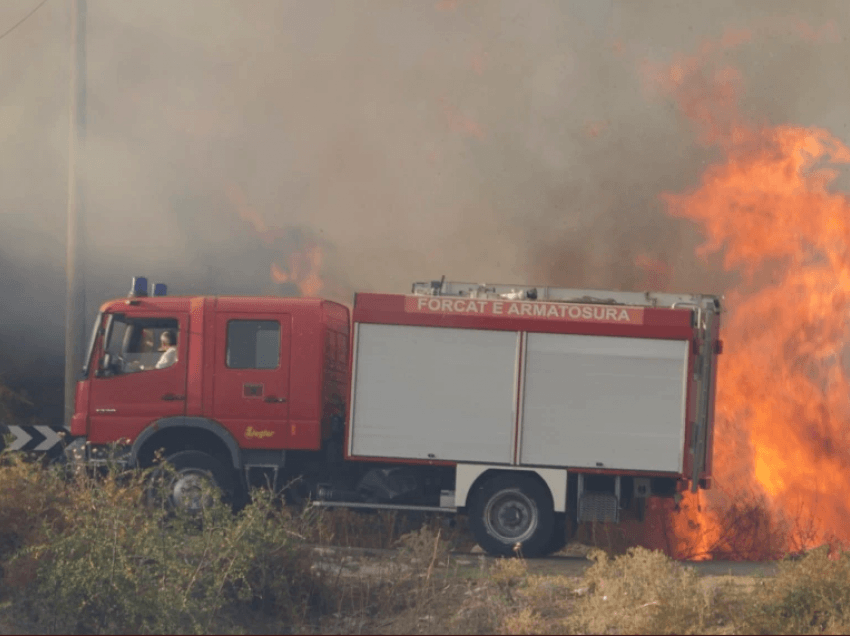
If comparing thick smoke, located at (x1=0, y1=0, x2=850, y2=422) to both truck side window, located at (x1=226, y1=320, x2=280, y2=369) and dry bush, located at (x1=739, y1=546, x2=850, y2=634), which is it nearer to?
truck side window, located at (x1=226, y1=320, x2=280, y2=369)

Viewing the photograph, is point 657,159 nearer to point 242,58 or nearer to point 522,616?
point 242,58

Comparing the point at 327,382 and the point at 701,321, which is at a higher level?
the point at 701,321

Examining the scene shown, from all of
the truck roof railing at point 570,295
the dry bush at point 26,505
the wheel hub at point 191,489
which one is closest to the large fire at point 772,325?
the truck roof railing at point 570,295

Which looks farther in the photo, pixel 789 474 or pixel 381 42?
pixel 381 42

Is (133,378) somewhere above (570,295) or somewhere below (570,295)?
below

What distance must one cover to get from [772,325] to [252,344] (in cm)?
861

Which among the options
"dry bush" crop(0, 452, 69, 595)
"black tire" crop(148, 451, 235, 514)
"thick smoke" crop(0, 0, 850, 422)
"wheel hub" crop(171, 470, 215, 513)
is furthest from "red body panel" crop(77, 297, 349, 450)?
"thick smoke" crop(0, 0, 850, 422)

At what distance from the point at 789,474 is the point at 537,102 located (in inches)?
345

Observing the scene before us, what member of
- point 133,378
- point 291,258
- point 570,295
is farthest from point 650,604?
point 291,258

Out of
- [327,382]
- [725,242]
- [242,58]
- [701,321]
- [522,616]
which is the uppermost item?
[242,58]

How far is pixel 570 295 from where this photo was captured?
14688 mm

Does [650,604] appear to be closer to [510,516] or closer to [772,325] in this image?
[510,516]

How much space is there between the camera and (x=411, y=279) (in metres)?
22.5

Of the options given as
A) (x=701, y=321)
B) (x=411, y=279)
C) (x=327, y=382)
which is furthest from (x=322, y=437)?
(x=411, y=279)
